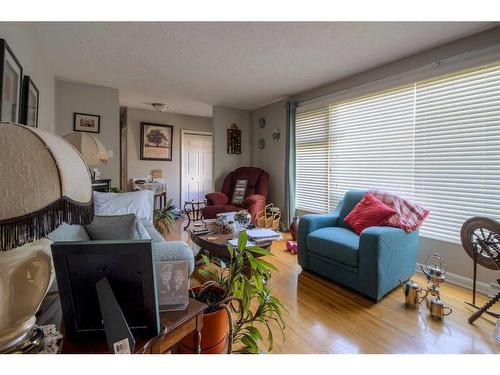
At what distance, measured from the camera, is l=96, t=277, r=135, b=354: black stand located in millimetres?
613

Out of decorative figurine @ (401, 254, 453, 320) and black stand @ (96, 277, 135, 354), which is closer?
black stand @ (96, 277, 135, 354)

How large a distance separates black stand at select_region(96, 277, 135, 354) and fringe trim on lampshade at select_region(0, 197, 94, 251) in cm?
22

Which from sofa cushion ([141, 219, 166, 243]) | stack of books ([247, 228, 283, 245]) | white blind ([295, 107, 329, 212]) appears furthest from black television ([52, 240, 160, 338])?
white blind ([295, 107, 329, 212])

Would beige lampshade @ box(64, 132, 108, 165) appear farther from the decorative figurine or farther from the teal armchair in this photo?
the decorative figurine

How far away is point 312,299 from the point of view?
2064 mm

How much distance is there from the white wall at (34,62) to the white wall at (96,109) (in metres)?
0.19

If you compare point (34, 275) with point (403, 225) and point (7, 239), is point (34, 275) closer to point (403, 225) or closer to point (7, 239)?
point (7, 239)

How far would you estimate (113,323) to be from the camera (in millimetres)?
635

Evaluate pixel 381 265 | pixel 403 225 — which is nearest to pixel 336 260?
pixel 381 265

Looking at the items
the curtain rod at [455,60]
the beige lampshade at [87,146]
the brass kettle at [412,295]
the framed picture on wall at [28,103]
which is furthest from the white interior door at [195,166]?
the brass kettle at [412,295]

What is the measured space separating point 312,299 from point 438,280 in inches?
37.1

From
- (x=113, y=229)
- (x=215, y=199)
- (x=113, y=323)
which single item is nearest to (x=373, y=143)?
(x=215, y=199)

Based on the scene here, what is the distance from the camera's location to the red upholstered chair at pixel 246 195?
390 centimetres
